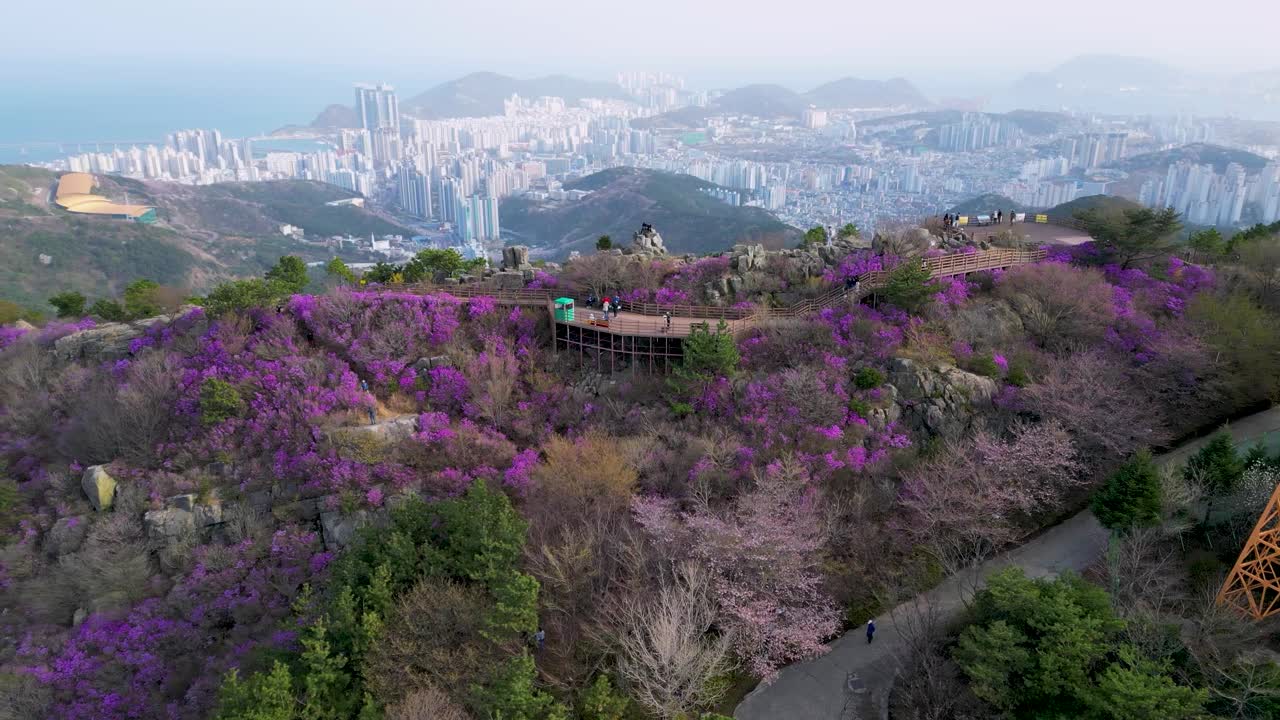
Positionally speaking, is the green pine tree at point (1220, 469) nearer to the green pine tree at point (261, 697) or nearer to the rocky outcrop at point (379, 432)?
the green pine tree at point (261, 697)

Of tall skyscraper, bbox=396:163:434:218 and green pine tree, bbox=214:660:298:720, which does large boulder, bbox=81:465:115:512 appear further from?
tall skyscraper, bbox=396:163:434:218

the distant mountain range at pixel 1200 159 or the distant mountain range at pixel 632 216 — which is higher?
the distant mountain range at pixel 1200 159

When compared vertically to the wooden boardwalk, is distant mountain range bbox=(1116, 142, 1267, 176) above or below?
above

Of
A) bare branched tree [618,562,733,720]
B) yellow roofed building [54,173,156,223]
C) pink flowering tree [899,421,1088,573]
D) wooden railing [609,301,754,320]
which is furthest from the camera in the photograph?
yellow roofed building [54,173,156,223]

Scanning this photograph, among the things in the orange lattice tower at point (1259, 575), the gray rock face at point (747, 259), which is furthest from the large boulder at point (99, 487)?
the orange lattice tower at point (1259, 575)

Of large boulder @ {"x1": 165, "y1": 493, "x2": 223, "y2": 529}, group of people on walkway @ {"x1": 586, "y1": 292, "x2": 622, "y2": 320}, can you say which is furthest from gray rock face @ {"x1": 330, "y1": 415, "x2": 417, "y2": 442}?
group of people on walkway @ {"x1": 586, "y1": 292, "x2": 622, "y2": 320}

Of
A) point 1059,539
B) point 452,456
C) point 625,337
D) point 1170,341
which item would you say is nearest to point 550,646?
point 452,456

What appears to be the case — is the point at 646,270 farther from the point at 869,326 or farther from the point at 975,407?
the point at 975,407
